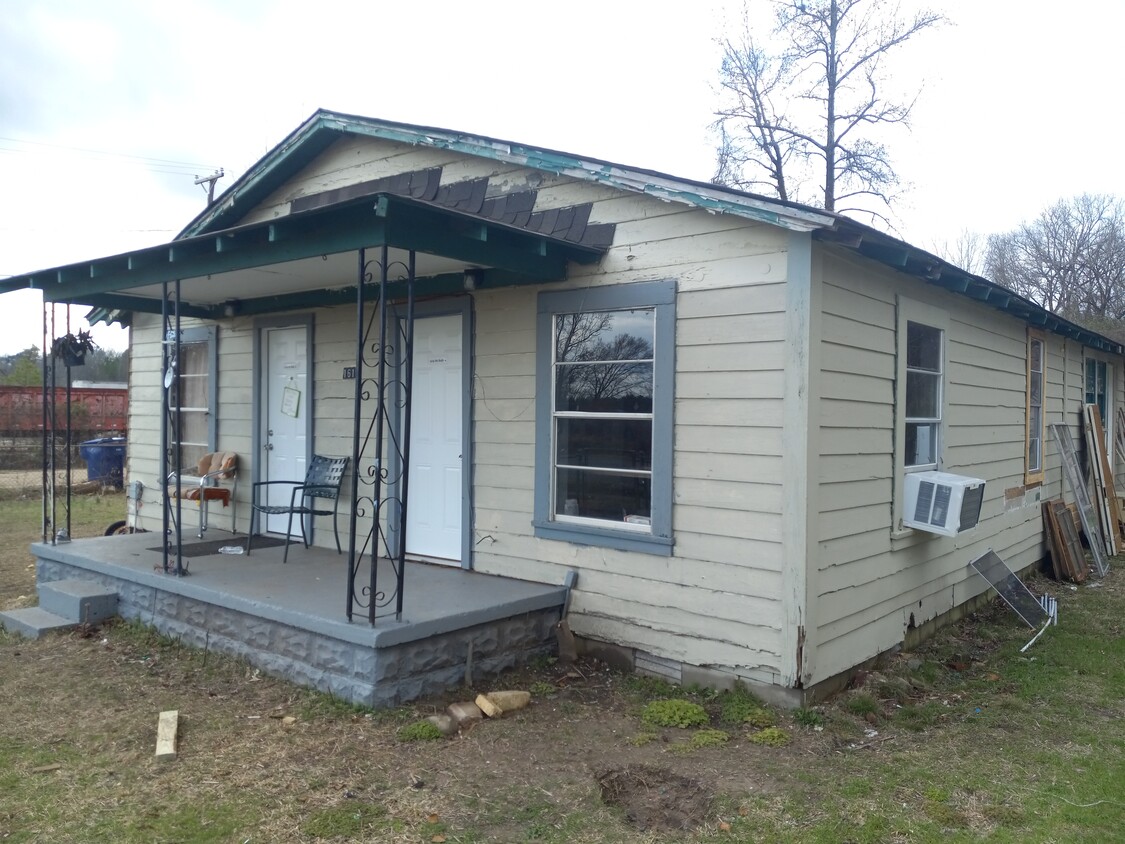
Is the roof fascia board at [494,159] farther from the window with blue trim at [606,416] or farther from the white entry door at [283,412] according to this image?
the white entry door at [283,412]

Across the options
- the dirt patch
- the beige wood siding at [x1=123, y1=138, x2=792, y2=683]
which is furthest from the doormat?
the dirt patch

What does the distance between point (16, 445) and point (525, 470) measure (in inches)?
708

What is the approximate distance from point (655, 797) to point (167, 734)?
246cm

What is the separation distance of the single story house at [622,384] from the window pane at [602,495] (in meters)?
0.02

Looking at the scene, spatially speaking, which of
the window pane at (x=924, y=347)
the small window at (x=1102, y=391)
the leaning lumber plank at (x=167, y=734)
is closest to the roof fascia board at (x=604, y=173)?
the window pane at (x=924, y=347)

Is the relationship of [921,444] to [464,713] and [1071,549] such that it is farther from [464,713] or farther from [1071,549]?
[1071,549]

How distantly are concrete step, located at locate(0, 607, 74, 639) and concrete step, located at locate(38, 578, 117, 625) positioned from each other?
6 cm

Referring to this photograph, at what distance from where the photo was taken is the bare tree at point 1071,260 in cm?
2694

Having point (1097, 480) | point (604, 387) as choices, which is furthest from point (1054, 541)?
point (604, 387)

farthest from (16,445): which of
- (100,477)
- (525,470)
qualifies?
(525,470)

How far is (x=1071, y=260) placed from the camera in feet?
92.4

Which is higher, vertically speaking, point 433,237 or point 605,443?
point 433,237

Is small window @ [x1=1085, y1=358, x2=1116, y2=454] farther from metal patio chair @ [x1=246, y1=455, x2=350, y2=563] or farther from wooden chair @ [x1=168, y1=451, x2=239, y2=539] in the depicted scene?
wooden chair @ [x1=168, y1=451, x2=239, y2=539]

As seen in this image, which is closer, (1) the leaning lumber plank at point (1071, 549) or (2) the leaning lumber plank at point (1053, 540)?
(1) the leaning lumber plank at point (1071, 549)
